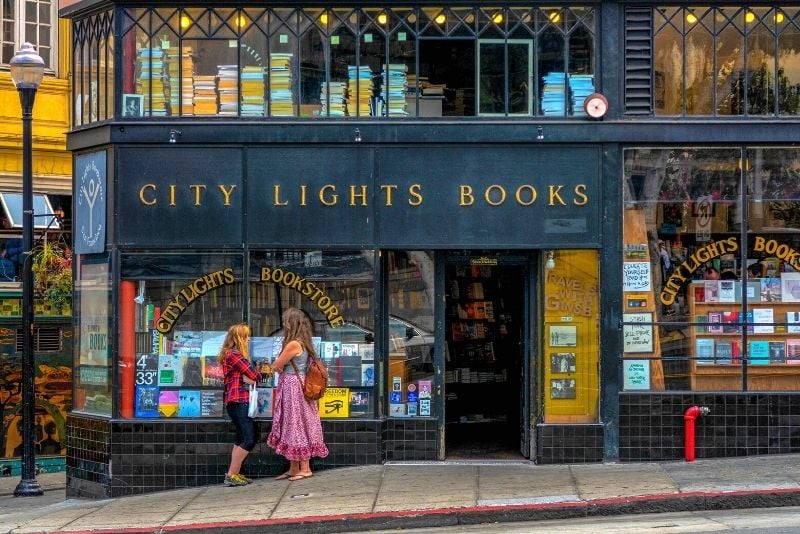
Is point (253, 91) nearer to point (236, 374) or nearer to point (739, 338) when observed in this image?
point (236, 374)

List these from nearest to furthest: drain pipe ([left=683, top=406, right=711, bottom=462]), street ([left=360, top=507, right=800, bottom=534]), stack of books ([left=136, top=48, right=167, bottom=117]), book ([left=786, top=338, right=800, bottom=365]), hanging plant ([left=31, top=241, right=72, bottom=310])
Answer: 1. street ([left=360, top=507, right=800, bottom=534])
2. drain pipe ([left=683, top=406, right=711, bottom=462])
3. book ([left=786, top=338, right=800, bottom=365])
4. stack of books ([left=136, top=48, right=167, bottom=117])
5. hanging plant ([left=31, top=241, right=72, bottom=310])

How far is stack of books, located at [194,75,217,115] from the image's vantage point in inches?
540

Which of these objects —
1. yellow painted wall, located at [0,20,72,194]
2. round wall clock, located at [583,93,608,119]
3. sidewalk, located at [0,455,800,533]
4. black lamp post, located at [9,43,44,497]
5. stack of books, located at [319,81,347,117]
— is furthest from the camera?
yellow painted wall, located at [0,20,72,194]

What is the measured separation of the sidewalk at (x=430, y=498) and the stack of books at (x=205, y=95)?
4.17 metres

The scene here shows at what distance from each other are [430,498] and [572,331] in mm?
2750

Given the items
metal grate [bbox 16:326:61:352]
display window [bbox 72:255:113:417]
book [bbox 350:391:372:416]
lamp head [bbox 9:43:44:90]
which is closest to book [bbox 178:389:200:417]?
display window [bbox 72:255:113:417]

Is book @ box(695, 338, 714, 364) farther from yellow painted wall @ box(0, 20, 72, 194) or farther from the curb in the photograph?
yellow painted wall @ box(0, 20, 72, 194)

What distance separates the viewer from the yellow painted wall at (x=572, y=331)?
13.5 metres

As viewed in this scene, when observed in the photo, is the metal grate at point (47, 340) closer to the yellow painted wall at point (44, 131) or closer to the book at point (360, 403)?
the yellow painted wall at point (44, 131)

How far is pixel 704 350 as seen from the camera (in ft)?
44.4

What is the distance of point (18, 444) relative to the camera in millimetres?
16875

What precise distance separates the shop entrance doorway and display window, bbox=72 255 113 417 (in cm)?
389

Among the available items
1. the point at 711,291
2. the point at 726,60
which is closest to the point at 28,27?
the point at 726,60

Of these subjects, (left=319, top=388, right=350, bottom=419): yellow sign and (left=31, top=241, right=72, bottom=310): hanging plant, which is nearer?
(left=319, top=388, right=350, bottom=419): yellow sign
